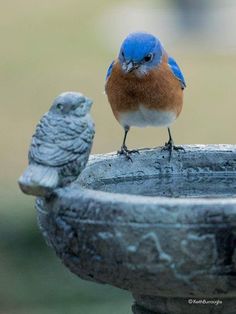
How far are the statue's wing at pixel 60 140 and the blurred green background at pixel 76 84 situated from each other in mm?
3071

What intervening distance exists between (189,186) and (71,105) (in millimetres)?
725

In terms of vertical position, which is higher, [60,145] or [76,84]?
[60,145]

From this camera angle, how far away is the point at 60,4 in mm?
19609

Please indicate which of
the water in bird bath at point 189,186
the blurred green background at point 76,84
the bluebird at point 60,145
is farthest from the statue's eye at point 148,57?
the blurred green background at point 76,84

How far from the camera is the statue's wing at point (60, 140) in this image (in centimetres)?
277

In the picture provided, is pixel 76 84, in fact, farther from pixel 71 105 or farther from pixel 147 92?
pixel 71 105

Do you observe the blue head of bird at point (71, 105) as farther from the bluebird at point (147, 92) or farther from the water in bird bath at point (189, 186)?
the bluebird at point (147, 92)

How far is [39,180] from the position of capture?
2.71 metres

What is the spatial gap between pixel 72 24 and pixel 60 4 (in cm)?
229

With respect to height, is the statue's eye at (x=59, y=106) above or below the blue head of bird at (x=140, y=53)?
above

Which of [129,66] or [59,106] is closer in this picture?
[59,106]

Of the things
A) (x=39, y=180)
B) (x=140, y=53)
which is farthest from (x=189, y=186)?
(x=39, y=180)

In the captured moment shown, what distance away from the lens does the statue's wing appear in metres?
2.77

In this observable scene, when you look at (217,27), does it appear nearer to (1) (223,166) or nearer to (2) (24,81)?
(2) (24,81)
